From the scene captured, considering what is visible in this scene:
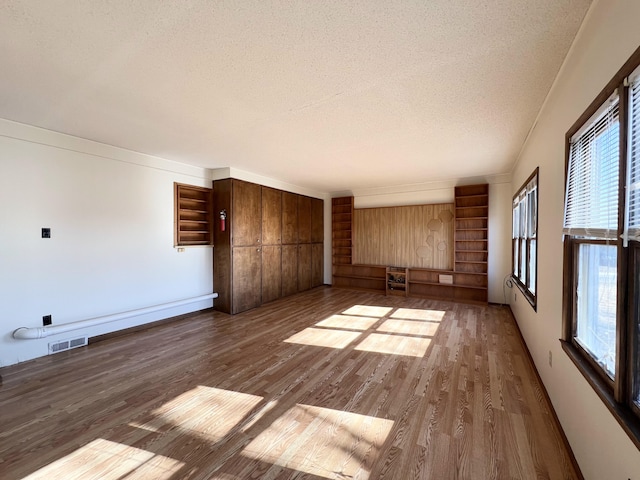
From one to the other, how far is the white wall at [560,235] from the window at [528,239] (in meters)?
0.27

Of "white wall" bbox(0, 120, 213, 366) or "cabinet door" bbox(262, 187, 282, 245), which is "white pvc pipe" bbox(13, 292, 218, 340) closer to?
"white wall" bbox(0, 120, 213, 366)

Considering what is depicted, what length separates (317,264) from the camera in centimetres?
743

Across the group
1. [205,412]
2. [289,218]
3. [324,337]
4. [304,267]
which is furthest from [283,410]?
[304,267]

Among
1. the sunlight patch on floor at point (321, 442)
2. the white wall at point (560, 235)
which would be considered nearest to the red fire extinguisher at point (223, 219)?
the sunlight patch on floor at point (321, 442)

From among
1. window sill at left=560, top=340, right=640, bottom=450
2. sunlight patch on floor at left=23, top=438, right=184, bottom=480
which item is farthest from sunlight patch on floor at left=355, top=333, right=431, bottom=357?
sunlight patch on floor at left=23, top=438, right=184, bottom=480

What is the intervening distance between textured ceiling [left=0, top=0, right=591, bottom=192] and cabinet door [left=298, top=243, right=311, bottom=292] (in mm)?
3506

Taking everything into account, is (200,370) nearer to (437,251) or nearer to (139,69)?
(139,69)

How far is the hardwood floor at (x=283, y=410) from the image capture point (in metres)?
1.64

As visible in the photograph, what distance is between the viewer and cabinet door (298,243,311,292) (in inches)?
266

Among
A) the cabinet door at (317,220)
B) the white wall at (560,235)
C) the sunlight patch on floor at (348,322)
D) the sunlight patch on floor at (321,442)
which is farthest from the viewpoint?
the cabinet door at (317,220)

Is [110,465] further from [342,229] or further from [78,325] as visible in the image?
[342,229]

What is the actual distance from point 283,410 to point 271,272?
3.82 meters

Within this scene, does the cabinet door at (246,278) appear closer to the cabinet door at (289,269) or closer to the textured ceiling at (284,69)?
the cabinet door at (289,269)

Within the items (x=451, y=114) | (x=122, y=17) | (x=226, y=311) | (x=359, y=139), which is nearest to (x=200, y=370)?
(x=226, y=311)
